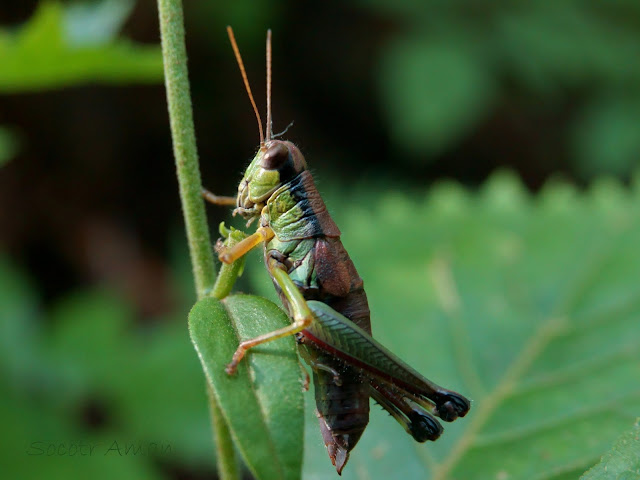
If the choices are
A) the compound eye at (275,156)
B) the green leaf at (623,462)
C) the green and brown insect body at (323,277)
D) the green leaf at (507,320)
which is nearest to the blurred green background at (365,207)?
the green leaf at (507,320)

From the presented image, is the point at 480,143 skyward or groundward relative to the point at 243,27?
groundward

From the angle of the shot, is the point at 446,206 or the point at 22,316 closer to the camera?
the point at 446,206

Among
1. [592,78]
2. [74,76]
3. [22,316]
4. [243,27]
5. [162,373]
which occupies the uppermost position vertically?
[243,27]

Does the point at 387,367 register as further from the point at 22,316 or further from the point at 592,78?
the point at 592,78

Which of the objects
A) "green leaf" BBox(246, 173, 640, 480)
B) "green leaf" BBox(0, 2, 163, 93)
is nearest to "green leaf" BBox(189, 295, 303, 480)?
"green leaf" BBox(246, 173, 640, 480)

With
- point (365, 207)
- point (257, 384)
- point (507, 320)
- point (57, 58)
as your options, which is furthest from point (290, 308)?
point (365, 207)

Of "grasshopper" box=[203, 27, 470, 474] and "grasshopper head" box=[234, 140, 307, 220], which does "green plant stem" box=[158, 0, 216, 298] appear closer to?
"grasshopper" box=[203, 27, 470, 474]

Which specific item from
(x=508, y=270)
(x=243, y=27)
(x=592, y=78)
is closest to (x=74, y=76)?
(x=508, y=270)
